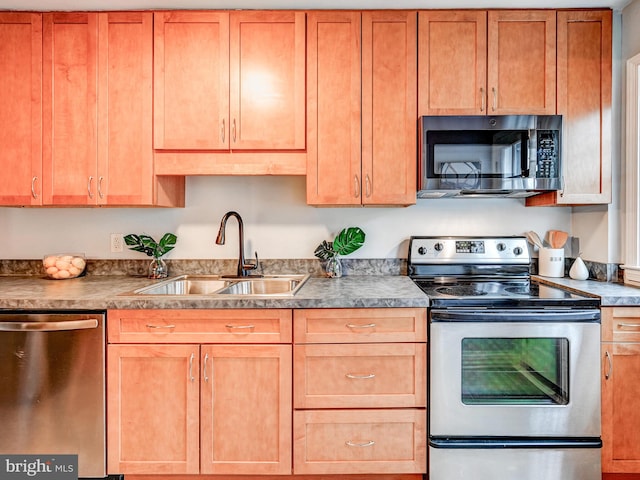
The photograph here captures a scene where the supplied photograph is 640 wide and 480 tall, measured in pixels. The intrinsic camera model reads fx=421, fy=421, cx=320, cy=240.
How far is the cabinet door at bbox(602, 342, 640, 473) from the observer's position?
5.89ft

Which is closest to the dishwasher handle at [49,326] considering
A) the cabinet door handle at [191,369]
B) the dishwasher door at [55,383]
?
the dishwasher door at [55,383]

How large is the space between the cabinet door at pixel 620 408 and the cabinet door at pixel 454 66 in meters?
1.27

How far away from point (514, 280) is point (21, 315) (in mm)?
2414

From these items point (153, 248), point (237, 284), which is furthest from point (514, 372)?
point (153, 248)

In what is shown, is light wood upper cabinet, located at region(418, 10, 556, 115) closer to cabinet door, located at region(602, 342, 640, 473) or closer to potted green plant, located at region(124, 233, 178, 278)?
cabinet door, located at region(602, 342, 640, 473)

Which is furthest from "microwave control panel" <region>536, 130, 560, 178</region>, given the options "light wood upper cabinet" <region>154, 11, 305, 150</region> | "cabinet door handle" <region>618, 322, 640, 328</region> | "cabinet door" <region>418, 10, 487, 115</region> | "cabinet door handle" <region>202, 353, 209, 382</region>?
"cabinet door handle" <region>202, 353, 209, 382</region>

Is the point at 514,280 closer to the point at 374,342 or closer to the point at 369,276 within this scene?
the point at 369,276

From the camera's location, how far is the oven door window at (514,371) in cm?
180

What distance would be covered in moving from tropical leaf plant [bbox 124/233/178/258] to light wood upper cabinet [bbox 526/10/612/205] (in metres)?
2.14

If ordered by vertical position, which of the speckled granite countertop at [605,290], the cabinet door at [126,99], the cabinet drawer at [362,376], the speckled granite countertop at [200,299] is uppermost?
the cabinet door at [126,99]

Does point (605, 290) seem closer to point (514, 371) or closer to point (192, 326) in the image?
point (514, 371)

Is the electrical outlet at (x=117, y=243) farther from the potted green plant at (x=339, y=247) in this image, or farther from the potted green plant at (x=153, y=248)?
the potted green plant at (x=339, y=247)

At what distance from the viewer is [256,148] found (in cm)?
212

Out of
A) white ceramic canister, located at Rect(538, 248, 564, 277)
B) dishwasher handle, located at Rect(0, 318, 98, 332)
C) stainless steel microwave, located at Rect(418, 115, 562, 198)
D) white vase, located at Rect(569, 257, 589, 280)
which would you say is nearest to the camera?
dishwasher handle, located at Rect(0, 318, 98, 332)
